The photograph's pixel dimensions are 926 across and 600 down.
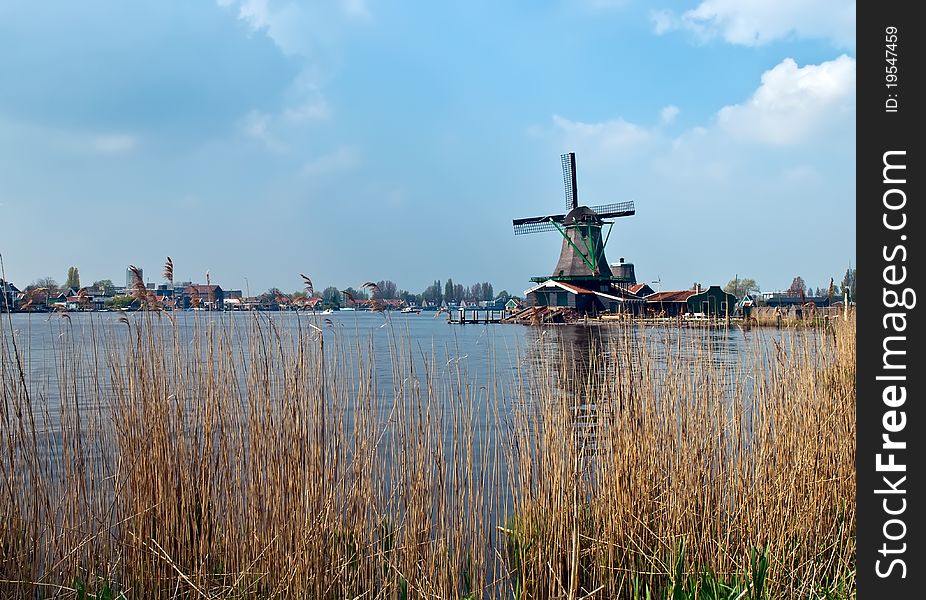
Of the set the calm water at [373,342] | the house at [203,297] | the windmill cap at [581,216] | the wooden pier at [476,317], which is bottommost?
the wooden pier at [476,317]

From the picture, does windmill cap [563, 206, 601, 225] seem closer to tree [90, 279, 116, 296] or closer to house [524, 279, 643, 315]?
house [524, 279, 643, 315]

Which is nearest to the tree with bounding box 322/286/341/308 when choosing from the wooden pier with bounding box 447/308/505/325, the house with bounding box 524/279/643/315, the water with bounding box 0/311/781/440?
the water with bounding box 0/311/781/440

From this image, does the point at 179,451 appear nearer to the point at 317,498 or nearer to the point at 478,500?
the point at 317,498

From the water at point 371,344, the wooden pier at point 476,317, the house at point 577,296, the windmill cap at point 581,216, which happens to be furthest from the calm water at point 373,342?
the wooden pier at point 476,317

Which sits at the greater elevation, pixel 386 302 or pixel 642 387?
pixel 386 302

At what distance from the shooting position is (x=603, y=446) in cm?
338

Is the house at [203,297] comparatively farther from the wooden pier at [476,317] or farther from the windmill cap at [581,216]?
the windmill cap at [581,216]

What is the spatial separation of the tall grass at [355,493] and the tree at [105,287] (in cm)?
134

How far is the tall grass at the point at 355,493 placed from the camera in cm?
271

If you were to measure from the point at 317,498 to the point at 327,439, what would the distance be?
270 mm

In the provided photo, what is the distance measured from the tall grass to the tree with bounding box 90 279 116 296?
52.8 inches

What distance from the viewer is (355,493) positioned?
9.34 ft
